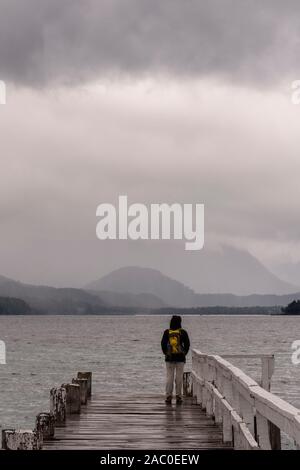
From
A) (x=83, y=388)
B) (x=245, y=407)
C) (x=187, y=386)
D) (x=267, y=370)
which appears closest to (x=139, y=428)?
(x=267, y=370)

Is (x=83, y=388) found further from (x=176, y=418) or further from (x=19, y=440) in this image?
(x=19, y=440)

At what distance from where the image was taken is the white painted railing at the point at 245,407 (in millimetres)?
7063

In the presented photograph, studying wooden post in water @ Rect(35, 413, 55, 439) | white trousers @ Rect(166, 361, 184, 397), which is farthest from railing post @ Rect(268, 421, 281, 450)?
white trousers @ Rect(166, 361, 184, 397)

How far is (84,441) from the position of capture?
13555mm

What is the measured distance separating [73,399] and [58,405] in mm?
1337

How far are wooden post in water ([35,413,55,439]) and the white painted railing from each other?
8.79 feet

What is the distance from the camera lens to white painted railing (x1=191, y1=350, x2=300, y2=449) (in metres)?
7.06

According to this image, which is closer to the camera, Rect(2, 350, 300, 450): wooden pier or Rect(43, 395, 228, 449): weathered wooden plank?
Rect(2, 350, 300, 450): wooden pier

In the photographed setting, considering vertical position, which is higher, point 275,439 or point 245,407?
point 245,407

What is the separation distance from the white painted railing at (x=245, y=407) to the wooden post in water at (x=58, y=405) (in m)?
2.68

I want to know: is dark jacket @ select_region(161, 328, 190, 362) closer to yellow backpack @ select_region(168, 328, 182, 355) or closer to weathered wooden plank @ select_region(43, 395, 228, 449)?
yellow backpack @ select_region(168, 328, 182, 355)

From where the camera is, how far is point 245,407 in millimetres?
10344

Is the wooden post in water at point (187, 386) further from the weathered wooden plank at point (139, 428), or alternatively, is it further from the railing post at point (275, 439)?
the railing post at point (275, 439)
